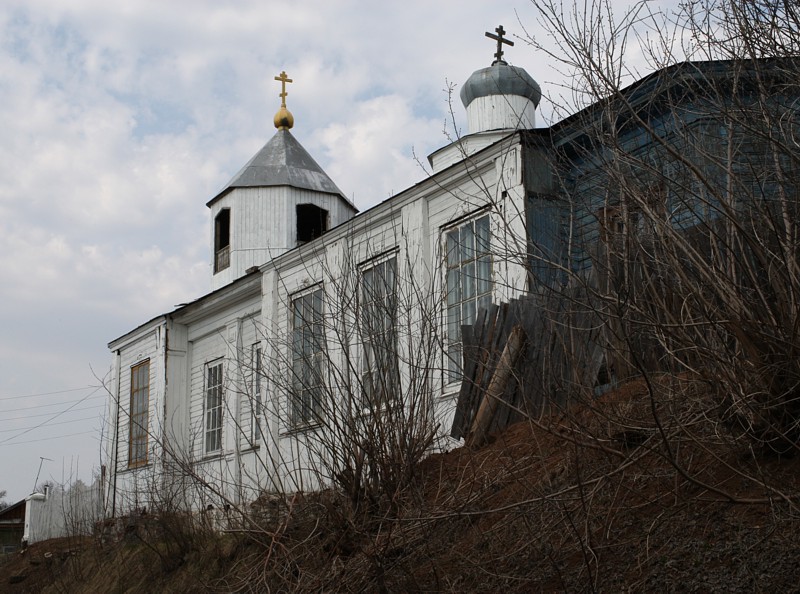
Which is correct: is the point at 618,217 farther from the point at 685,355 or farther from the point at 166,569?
the point at 166,569

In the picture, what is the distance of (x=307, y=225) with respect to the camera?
68.7ft

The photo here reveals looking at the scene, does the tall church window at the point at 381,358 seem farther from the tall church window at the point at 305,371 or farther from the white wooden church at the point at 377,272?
the tall church window at the point at 305,371

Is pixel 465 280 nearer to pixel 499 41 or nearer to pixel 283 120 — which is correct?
pixel 499 41

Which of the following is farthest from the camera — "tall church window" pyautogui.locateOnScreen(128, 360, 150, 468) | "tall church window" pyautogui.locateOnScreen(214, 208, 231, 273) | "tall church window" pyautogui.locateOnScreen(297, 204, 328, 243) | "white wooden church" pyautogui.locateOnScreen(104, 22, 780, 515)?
"tall church window" pyautogui.locateOnScreen(214, 208, 231, 273)

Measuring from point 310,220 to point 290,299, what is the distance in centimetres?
1184

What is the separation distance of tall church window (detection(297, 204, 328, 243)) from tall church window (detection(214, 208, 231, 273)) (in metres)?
1.64

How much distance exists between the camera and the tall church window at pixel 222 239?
2125cm

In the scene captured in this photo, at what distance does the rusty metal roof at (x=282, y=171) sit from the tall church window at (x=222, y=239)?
0.41 metres

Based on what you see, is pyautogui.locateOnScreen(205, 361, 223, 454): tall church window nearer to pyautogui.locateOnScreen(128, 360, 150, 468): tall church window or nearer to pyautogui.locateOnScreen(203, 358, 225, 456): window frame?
pyautogui.locateOnScreen(203, 358, 225, 456): window frame

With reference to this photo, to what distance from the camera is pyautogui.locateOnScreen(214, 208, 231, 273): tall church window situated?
21.2m

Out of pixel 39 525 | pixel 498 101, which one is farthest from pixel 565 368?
pixel 39 525

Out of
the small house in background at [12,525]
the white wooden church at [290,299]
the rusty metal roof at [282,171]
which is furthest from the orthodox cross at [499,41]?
the small house in background at [12,525]

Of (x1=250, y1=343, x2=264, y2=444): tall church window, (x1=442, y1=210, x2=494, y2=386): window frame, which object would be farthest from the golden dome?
(x1=442, y1=210, x2=494, y2=386): window frame

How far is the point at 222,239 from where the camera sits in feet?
70.8
